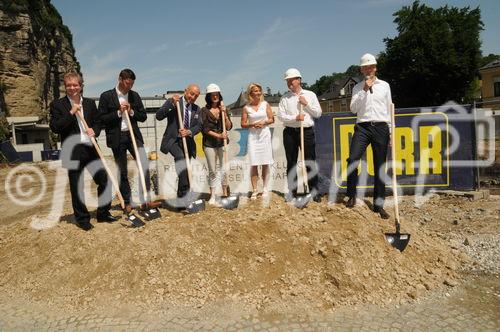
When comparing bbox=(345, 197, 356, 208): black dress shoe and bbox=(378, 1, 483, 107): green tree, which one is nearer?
bbox=(345, 197, 356, 208): black dress shoe

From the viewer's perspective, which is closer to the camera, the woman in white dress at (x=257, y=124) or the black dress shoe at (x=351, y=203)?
the black dress shoe at (x=351, y=203)

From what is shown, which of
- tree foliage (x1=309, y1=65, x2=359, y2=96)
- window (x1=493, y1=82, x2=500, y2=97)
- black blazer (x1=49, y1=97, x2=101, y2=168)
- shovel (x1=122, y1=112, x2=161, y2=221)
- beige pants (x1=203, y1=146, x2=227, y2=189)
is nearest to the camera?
black blazer (x1=49, y1=97, x2=101, y2=168)

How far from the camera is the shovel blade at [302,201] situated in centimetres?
572

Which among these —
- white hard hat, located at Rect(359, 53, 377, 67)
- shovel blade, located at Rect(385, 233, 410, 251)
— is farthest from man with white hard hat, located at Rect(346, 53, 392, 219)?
shovel blade, located at Rect(385, 233, 410, 251)

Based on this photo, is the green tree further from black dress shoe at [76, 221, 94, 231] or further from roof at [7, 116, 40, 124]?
black dress shoe at [76, 221, 94, 231]

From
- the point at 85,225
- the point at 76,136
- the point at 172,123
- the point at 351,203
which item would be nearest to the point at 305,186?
the point at 351,203

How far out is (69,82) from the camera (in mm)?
5266

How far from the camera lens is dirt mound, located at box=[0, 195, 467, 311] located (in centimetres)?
414

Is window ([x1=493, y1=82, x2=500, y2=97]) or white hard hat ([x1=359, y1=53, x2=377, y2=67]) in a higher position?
window ([x1=493, y1=82, x2=500, y2=97])

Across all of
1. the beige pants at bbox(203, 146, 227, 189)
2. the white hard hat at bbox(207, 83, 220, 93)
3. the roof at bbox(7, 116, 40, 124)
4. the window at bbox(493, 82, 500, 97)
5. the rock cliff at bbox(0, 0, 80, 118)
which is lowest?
the beige pants at bbox(203, 146, 227, 189)

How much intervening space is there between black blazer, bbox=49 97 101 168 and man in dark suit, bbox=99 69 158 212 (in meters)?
0.13

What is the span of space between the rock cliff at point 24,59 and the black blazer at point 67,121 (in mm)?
31162

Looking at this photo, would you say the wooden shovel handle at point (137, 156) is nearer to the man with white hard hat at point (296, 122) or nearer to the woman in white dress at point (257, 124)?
the woman in white dress at point (257, 124)

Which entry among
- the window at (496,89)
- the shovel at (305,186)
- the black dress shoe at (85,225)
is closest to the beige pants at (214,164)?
the shovel at (305,186)
